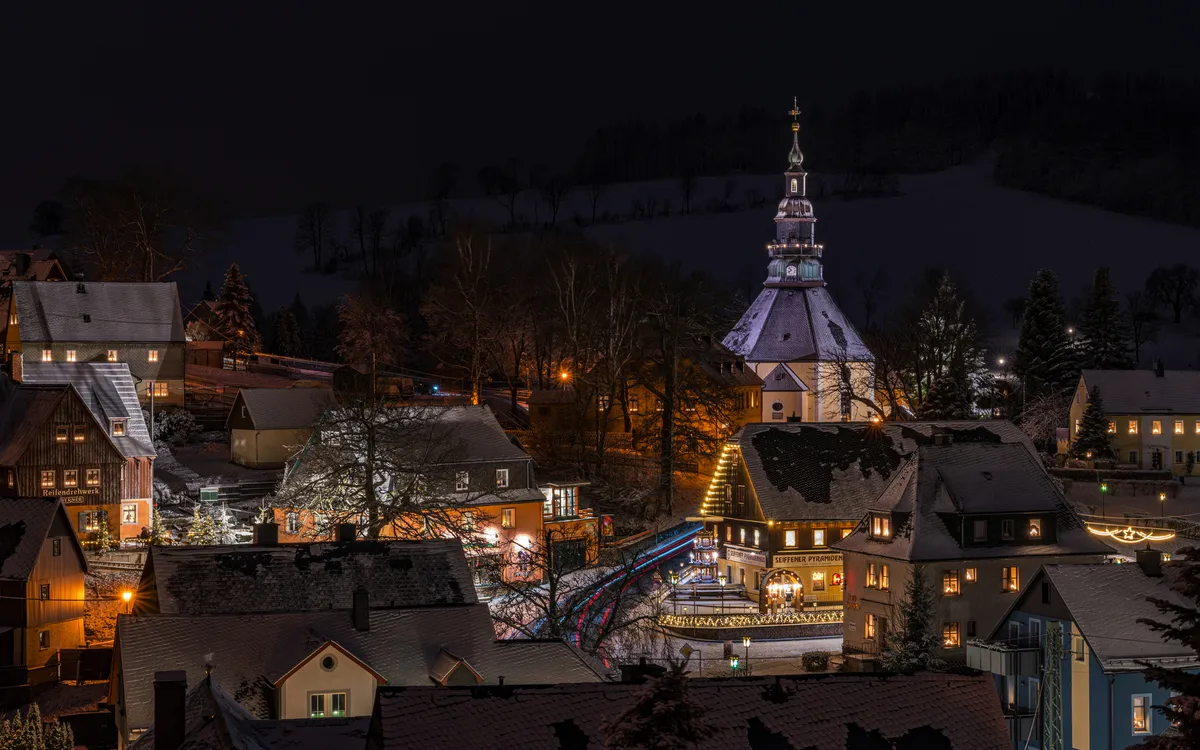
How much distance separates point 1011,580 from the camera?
178ft

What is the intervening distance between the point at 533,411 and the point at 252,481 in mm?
15673

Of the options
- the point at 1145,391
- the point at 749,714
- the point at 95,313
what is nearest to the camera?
the point at 749,714

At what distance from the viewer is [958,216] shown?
19825cm

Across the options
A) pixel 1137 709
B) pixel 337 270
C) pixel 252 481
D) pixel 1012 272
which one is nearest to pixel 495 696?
pixel 1137 709

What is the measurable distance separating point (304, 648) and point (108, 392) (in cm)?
3591

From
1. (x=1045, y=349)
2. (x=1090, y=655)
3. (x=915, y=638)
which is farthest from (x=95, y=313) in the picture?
(x=1090, y=655)

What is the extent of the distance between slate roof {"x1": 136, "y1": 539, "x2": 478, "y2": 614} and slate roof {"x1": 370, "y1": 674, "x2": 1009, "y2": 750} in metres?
13.9

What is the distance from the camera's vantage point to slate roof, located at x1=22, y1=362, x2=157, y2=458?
215 feet

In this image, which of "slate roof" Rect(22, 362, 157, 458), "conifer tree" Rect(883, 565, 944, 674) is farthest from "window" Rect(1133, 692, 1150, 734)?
"slate roof" Rect(22, 362, 157, 458)

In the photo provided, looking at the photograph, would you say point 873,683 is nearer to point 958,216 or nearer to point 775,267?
point 775,267

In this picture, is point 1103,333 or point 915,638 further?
point 1103,333

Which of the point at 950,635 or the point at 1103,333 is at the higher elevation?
the point at 1103,333

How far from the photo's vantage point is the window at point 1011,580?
5409 cm

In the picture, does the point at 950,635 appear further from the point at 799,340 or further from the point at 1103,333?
the point at 1103,333
